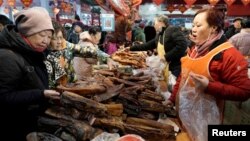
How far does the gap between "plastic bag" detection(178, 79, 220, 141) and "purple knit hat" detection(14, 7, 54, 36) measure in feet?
3.63

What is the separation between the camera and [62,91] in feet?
6.31

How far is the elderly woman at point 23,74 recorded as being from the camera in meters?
1.68

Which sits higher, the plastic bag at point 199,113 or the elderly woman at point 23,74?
the elderly woman at point 23,74

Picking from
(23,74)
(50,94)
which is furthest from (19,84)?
(50,94)

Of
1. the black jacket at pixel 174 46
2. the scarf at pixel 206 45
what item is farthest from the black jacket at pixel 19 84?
the black jacket at pixel 174 46

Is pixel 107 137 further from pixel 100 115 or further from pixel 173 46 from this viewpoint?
pixel 173 46

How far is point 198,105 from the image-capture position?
2.21 m

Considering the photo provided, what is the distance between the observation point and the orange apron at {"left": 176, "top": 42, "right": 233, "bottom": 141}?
2.12 metres

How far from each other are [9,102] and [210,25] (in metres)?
1.43

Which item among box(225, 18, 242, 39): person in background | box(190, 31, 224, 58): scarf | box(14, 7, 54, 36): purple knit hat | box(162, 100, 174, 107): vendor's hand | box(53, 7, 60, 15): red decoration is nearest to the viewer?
box(14, 7, 54, 36): purple knit hat

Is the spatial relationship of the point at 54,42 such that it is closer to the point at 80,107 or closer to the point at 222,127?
the point at 80,107

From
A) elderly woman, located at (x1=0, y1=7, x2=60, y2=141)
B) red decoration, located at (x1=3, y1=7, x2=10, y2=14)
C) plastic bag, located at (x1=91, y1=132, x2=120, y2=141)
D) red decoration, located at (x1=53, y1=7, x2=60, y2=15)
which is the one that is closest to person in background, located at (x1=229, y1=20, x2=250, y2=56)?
plastic bag, located at (x1=91, y1=132, x2=120, y2=141)

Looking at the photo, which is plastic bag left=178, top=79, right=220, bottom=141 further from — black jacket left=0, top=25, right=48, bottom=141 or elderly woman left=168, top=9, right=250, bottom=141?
black jacket left=0, top=25, right=48, bottom=141

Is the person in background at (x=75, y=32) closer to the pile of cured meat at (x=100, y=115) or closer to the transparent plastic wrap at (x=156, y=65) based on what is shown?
the transparent plastic wrap at (x=156, y=65)
